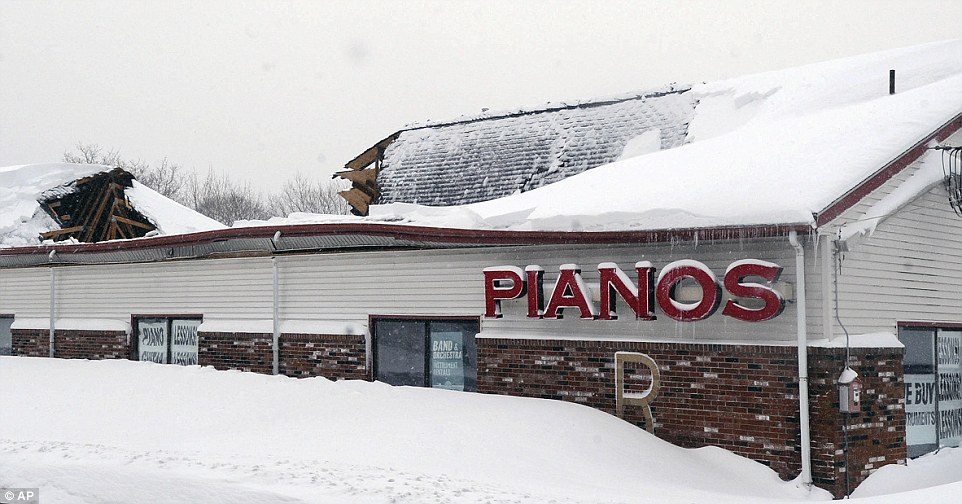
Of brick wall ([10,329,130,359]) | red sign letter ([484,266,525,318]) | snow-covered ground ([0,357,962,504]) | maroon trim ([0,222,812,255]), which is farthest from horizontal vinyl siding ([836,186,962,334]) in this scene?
brick wall ([10,329,130,359])

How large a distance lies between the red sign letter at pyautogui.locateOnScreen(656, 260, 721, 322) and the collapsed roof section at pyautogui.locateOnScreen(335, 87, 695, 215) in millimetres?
7829

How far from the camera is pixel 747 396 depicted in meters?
11.4

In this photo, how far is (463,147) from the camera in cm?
2291

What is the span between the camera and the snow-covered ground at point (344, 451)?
8414mm

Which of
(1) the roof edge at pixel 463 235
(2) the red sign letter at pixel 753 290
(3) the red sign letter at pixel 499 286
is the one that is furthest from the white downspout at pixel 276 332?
(2) the red sign letter at pixel 753 290

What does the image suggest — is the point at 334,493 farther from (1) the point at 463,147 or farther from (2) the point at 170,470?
(1) the point at 463,147

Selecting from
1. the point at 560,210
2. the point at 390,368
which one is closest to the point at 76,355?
the point at 390,368

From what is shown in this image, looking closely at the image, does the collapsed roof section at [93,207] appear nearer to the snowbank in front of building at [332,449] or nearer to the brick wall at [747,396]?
the snowbank in front of building at [332,449]

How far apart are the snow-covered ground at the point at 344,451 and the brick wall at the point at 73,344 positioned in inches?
162

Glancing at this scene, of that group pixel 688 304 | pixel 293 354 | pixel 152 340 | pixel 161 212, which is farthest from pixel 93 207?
pixel 688 304

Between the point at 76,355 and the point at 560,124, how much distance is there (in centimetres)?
1216

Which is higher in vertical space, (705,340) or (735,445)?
(705,340)

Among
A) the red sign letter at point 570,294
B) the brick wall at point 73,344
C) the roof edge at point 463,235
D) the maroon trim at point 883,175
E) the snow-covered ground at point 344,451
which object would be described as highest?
the maroon trim at point 883,175

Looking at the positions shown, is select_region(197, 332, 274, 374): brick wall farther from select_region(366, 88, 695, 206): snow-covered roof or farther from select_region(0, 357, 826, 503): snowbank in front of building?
select_region(366, 88, 695, 206): snow-covered roof
